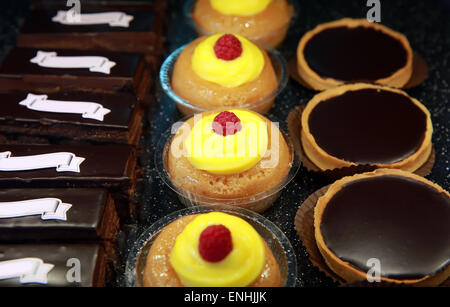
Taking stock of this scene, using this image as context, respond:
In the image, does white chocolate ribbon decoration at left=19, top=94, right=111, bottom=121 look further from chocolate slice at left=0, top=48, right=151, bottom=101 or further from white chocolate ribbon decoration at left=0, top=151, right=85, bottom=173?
white chocolate ribbon decoration at left=0, top=151, right=85, bottom=173

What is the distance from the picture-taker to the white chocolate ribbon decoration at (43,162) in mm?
2711

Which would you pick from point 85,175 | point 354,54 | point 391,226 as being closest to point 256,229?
point 391,226

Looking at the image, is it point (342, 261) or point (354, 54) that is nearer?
point (342, 261)

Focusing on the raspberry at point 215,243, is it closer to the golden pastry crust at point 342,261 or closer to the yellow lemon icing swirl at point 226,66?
the golden pastry crust at point 342,261

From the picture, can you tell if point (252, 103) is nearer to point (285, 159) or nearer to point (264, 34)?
point (285, 159)

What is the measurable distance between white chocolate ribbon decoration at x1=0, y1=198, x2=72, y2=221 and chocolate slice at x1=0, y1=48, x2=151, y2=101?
966 mm

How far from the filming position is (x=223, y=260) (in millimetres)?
2160

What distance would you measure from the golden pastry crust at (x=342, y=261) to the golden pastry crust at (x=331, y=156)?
109mm

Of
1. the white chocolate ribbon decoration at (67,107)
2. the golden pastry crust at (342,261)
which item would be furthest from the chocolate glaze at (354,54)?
the white chocolate ribbon decoration at (67,107)

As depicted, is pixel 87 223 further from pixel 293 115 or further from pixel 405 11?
pixel 405 11

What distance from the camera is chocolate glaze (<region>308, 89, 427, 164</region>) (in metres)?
2.84

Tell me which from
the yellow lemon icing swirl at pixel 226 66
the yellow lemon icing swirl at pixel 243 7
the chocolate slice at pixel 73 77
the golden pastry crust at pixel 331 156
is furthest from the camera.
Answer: the yellow lemon icing swirl at pixel 243 7

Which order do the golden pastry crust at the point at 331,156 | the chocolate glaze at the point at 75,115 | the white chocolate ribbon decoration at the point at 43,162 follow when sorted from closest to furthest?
1. the white chocolate ribbon decoration at the point at 43,162
2. the golden pastry crust at the point at 331,156
3. the chocolate glaze at the point at 75,115

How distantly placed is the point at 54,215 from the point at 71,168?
309mm
